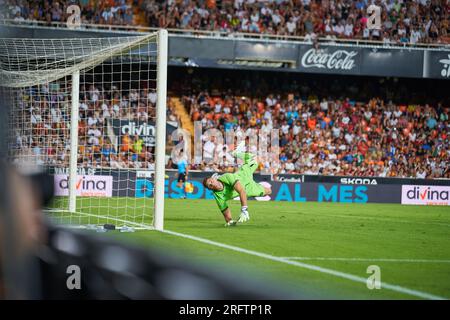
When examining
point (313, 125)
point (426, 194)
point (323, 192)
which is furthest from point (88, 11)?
point (426, 194)

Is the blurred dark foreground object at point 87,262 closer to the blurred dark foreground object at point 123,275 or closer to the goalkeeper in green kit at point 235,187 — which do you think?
the blurred dark foreground object at point 123,275

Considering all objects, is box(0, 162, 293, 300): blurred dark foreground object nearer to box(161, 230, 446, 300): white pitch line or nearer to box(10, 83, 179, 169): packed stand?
box(161, 230, 446, 300): white pitch line

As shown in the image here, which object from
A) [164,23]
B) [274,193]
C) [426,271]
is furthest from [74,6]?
[426,271]

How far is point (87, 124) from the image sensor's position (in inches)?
1234

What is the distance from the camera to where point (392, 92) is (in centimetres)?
3797

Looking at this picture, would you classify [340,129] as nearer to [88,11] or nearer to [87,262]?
[88,11]

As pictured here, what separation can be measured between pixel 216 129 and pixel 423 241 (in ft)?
67.8

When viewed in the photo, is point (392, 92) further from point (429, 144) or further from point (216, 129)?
point (216, 129)

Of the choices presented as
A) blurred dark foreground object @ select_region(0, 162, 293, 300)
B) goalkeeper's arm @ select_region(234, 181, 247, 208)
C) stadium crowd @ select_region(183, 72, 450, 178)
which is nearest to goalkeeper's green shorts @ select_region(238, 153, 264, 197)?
goalkeeper's arm @ select_region(234, 181, 247, 208)

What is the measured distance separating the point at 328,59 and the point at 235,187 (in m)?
21.3

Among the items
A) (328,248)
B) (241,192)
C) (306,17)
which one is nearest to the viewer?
(328,248)

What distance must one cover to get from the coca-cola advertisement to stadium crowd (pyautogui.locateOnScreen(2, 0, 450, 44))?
859 millimetres

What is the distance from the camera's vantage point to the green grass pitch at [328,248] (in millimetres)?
6883
